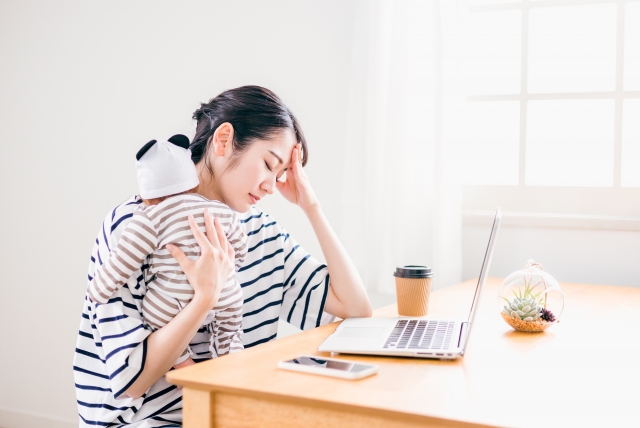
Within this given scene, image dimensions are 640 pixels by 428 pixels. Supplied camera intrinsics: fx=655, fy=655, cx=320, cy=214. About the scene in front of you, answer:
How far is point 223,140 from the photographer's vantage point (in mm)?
1409

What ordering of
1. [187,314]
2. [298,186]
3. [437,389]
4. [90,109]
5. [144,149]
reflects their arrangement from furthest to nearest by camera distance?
[90,109], [298,186], [144,149], [187,314], [437,389]

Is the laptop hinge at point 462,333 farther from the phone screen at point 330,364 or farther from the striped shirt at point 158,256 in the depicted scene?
the striped shirt at point 158,256

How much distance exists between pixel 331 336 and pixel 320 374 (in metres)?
0.24

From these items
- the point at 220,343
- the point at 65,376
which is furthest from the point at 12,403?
the point at 220,343

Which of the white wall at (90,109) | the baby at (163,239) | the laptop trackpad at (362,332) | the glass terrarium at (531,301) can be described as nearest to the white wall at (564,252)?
the white wall at (90,109)

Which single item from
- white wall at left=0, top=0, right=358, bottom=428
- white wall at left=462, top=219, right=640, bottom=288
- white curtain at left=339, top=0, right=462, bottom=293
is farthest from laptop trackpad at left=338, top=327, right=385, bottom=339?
white wall at left=0, top=0, right=358, bottom=428

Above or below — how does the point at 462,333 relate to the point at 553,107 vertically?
below

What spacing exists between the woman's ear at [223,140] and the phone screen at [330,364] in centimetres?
55

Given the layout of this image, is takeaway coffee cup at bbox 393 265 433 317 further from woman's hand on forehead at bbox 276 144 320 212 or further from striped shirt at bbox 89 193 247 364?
striped shirt at bbox 89 193 247 364

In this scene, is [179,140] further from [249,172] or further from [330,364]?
[330,364]

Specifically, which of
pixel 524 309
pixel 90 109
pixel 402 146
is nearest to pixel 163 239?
pixel 524 309

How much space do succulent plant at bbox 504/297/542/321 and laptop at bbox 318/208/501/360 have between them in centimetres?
10

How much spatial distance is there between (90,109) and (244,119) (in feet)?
5.64

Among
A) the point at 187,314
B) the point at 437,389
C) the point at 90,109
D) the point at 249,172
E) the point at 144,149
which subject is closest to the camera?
the point at 437,389
